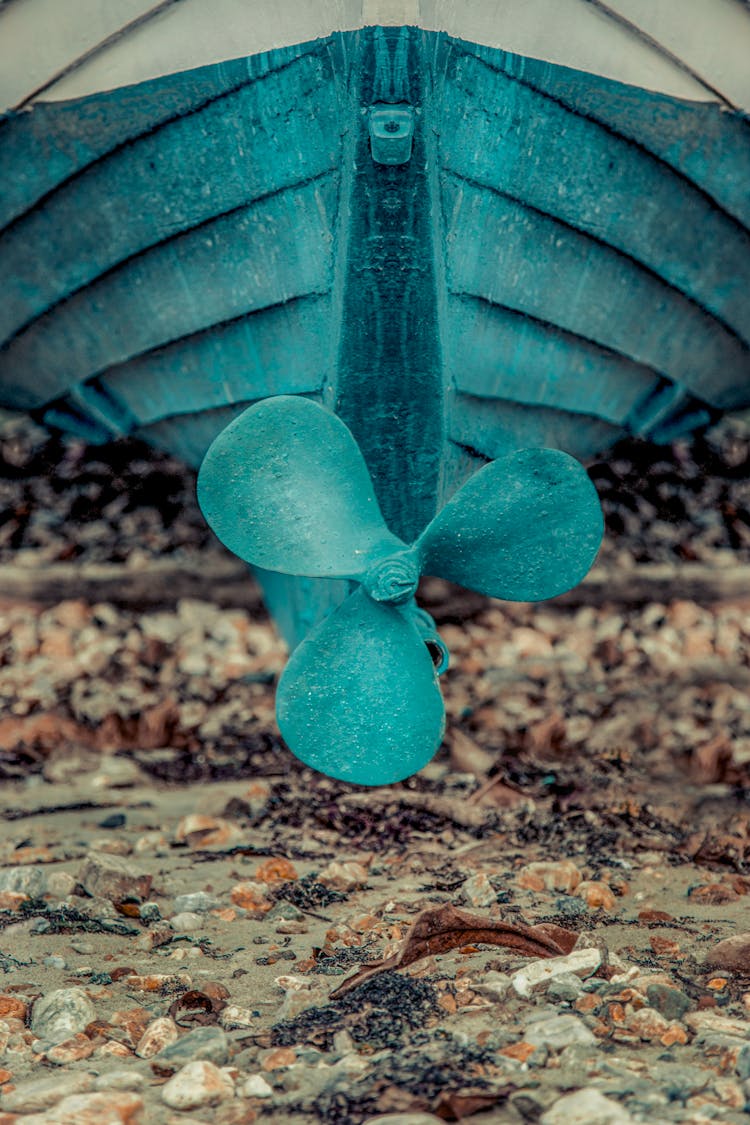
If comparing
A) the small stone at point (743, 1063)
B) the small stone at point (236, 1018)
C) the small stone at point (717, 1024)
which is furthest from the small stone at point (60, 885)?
the small stone at point (743, 1063)

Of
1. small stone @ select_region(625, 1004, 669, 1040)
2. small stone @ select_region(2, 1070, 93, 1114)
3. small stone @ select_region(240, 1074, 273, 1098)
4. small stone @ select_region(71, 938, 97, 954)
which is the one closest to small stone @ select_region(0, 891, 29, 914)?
small stone @ select_region(71, 938, 97, 954)

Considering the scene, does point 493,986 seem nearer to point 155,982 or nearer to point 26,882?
point 155,982

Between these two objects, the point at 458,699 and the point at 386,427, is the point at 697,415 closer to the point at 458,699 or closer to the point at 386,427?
the point at 458,699

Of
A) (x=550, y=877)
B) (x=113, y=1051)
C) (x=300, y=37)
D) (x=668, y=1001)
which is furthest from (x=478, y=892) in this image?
(x=300, y=37)

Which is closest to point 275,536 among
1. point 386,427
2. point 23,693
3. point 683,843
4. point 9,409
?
point 386,427

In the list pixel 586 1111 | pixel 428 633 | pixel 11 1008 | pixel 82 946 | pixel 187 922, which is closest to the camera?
pixel 586 1111

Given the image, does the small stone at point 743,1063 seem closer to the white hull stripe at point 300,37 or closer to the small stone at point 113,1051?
the small stone at point 113,1051
